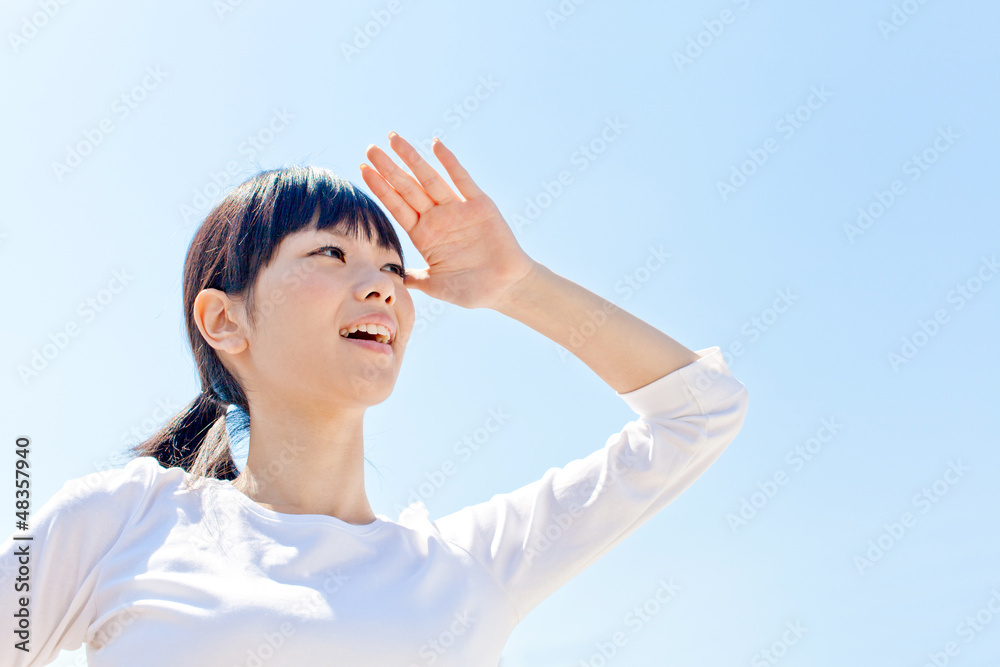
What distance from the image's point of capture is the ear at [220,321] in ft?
7.98

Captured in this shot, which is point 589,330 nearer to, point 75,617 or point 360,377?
point 360,377

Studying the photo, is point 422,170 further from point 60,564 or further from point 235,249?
point 60,564

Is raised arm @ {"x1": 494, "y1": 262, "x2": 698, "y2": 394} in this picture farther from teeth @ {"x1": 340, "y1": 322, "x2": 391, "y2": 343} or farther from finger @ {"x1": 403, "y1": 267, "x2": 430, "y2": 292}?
teeth @ {"x1": 340, "y1": 322, "x2": 391, "y2": 343}

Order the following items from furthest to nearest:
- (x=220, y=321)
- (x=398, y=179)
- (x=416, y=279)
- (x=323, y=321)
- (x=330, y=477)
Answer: (x=416, y=279) < (x=398, y=179) < (x=220, y=321) < (x=330, y=477) < (x=323, y=321)

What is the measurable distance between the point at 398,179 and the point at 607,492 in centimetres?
118

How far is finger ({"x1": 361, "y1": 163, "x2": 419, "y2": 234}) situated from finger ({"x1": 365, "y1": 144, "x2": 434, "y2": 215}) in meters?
0.01

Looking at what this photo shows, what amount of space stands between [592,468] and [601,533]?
0.20 m

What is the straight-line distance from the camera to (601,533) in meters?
2.38

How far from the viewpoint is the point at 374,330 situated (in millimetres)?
2342

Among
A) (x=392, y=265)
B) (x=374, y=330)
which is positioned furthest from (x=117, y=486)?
(x=392, y=265)

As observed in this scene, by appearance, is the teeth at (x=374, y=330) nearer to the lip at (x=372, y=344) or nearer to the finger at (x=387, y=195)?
the lip at (x=372, y=344)

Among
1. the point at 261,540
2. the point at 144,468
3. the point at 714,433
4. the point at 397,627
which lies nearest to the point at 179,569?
the point at 261,540

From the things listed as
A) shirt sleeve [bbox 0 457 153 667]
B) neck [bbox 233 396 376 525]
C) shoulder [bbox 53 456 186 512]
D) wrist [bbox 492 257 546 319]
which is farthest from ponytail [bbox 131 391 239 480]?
wrist [bbox 492 257 546 319]

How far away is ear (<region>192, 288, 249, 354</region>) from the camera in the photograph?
2434 mm
